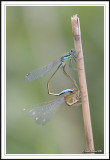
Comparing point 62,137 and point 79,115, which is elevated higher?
point 79,115

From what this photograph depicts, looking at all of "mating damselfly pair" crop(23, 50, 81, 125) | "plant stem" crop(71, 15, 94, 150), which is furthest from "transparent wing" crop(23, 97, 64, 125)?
"plant stem" crop(71, 15, 94, 150)

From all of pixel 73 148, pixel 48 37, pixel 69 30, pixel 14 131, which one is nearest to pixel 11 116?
pixel 14 131

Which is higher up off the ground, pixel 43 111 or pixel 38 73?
pixel 38 73

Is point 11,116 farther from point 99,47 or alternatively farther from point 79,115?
point 99,47

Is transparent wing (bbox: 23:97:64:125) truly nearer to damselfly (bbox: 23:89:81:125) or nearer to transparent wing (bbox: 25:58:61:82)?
damselfly (bbox: 23:89:81:125)

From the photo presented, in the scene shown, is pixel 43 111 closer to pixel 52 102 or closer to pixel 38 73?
pixel 52 102

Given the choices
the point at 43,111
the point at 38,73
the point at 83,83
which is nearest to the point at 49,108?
the point at 43,111

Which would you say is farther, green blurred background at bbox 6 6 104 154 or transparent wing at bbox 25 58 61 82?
green blurred background at bbox 6 6 104 154
